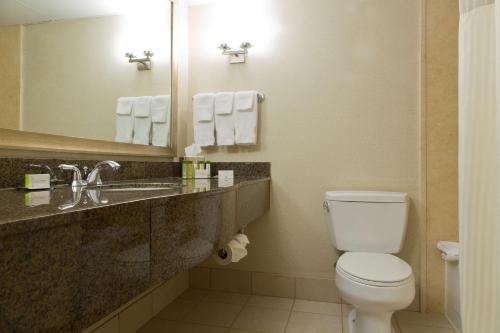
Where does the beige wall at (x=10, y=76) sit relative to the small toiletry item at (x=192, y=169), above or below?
above

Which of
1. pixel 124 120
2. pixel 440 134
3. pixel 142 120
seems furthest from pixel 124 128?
pixel 440 134

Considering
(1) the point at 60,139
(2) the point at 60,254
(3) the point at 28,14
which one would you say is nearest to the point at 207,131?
(1) the point at 60,139

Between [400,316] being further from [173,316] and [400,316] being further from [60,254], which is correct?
[60,254]

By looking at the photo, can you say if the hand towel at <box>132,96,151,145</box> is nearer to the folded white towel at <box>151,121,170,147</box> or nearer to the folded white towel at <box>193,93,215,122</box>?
the folded white towel at <box>151,121,170,147</box>

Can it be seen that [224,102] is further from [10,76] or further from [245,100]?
[10,76]

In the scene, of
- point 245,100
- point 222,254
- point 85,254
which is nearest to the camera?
point 85,254

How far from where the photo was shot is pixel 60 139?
48.2 inches

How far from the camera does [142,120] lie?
5.92 feet

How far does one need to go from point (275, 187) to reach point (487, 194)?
1388mm

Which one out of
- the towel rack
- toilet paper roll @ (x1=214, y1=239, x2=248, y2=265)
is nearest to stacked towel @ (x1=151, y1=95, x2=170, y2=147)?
the towel rack

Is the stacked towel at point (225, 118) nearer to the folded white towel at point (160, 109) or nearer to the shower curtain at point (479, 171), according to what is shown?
the folded white towel at point (160, 109)

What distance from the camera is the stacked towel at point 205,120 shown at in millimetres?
2076

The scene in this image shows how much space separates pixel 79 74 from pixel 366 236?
171 cm

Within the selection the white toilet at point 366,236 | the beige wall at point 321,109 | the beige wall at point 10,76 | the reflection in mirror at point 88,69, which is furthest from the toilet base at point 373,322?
the beige wall at point 10,76
